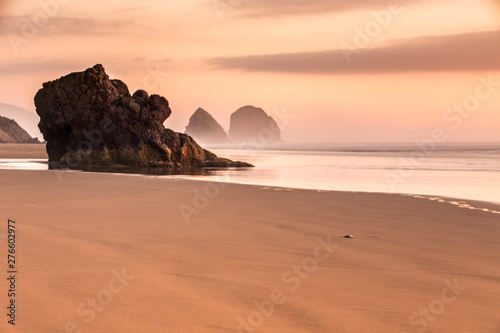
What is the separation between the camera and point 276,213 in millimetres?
11945

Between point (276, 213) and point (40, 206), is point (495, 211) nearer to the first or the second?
point (276, 213)

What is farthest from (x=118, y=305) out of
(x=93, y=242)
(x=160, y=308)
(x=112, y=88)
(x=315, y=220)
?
(x=112, y=88)

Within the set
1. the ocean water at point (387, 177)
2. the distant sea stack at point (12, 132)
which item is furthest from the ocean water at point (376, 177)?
the distant sea stack at point (12, 132)
